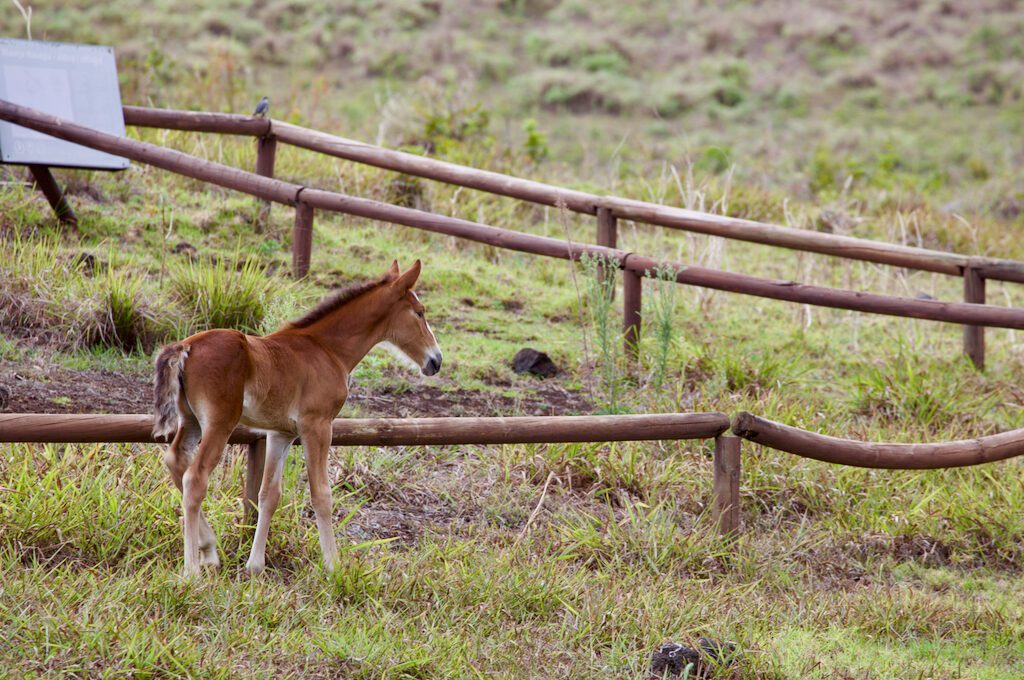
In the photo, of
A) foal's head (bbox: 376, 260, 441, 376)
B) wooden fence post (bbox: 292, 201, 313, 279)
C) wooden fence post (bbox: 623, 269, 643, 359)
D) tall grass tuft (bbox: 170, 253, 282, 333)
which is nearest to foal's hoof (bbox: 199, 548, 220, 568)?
foal's head (bbox: 376, 260, 441, 376)

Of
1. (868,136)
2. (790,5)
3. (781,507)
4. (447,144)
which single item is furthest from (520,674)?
(790,5)

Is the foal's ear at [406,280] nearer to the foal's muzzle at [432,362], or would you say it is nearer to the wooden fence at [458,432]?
the foal's muzzle at [432,362]

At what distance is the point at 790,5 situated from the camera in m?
31.0

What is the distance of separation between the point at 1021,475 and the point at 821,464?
113 cm

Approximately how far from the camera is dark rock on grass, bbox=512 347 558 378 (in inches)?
276

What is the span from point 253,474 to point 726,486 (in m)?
2.11

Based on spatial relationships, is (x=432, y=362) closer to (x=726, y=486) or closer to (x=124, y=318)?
(x=726, y=486)

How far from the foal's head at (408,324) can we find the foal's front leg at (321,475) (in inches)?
16.7

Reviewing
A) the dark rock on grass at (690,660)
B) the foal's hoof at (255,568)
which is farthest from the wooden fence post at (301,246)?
the dark rock on grass at (690,660)

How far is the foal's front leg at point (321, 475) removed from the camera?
158 inches

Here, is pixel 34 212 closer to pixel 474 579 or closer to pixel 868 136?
pixel 474 579

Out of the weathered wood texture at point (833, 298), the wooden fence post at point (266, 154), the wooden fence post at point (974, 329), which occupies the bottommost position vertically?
the wooden fence post at point (974, 329)

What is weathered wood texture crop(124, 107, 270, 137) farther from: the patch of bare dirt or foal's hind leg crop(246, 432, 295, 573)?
foal's hind leg crop(246, 432, 295, 573)

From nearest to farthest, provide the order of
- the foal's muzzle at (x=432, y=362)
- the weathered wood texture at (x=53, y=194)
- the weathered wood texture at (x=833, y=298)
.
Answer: the foal's muzzle at (x=432, y=362) → the weathered wood texture at (x=833, y=298) → the weathered wood texture at (x=53, y=194)
